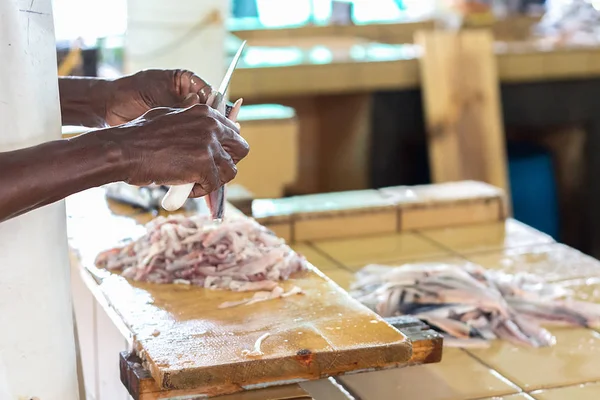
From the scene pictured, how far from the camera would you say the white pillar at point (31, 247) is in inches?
57.7

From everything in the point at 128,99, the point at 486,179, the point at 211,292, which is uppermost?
the point at 128,99

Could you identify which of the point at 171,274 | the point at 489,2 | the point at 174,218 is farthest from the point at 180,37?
the point at 489,2

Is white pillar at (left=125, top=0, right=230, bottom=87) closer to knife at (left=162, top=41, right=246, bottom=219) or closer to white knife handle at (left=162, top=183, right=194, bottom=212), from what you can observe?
knife at (left=162, top=41, right=246, bottom=219)

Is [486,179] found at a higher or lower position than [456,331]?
lower

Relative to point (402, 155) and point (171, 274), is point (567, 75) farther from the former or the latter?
point (171, 274)

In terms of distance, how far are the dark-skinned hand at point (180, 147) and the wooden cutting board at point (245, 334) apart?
0.32 meters

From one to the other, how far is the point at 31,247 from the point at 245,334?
465 millimetres

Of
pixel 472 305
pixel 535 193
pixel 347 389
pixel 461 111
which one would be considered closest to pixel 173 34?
pixel 472 305

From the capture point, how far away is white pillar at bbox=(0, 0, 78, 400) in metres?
1.47

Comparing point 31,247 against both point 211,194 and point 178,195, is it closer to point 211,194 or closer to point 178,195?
point 178,195

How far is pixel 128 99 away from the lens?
6.79 ft

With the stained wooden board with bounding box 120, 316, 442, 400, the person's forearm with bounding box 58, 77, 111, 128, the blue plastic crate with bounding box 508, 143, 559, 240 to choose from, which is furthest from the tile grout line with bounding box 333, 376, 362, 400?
the blue plastic crate with bounding box 508, 143, 559, 240

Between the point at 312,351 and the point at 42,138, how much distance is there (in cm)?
63

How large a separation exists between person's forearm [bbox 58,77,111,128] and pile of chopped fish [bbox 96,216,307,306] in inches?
13.1
